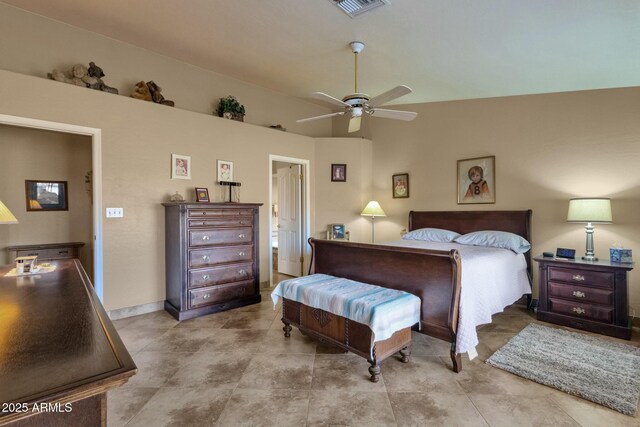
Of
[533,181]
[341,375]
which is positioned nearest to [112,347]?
[341,375]

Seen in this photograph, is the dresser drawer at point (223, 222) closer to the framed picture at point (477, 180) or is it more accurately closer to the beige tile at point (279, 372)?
the beige tile at point (279, 372)

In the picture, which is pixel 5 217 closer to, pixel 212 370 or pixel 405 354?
pixel 212 370

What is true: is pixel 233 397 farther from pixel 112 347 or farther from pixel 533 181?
pixel 533 181

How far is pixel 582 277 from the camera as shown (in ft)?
10.6

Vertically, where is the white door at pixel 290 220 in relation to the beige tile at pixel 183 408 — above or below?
above

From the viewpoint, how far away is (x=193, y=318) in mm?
3566

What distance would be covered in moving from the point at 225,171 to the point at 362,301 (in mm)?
2941

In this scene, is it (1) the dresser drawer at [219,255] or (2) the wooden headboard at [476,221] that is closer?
(1) the dresser drawer at [219,255]

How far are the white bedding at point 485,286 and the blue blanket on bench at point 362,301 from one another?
1.23 feet

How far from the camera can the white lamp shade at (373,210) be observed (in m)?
5.09

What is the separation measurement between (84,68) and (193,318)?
301cm

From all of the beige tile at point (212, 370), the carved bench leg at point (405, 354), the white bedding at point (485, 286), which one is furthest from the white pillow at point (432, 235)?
the beige tile at point (212, 370)

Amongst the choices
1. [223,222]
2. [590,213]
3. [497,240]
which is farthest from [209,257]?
[590,213]

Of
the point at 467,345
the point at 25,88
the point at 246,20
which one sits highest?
the point at 246,20
